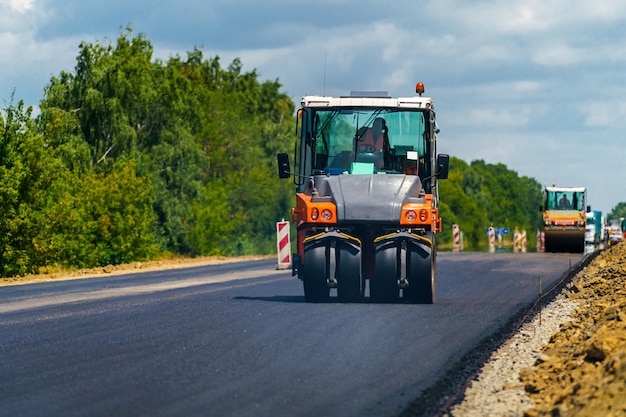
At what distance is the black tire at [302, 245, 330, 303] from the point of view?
62.2 feet

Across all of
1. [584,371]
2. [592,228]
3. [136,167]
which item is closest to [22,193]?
[136,167]

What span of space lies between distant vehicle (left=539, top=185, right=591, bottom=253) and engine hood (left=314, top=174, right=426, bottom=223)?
126 feet

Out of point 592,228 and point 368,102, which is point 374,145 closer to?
point 368,102

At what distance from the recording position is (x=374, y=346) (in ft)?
44.3

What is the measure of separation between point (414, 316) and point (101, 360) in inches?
248

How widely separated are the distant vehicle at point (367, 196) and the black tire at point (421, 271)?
0.05 feet

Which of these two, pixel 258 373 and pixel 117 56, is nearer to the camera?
pixel 258 373

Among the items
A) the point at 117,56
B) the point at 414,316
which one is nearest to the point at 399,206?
the point at 414,316

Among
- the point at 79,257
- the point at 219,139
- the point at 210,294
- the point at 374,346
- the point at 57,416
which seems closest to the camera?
the point at 57,416

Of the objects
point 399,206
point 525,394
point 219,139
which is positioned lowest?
point 525,394

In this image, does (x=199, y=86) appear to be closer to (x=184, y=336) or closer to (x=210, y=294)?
(x=210, y=294)

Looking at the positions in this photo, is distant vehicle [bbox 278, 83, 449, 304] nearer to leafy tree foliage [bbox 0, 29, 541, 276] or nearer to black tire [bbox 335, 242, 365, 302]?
black tire [bbox 335, 242, 365, 302]

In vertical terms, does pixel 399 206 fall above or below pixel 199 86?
below

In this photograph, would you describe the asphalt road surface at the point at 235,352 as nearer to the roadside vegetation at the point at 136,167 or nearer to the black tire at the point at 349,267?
the black tire at the point at 349,267
